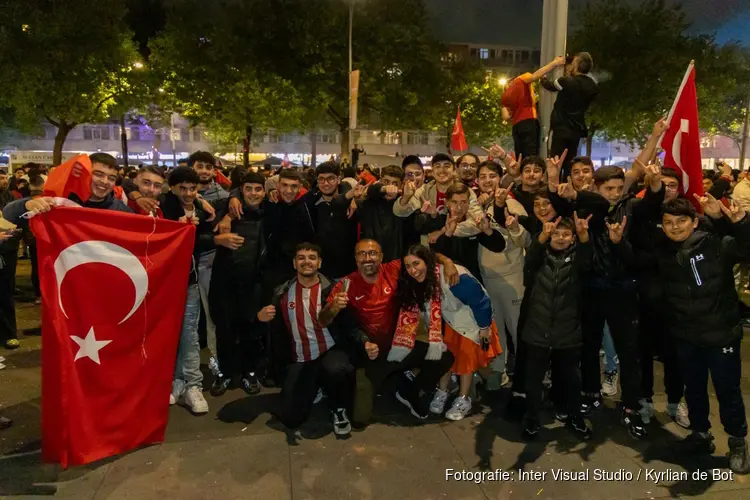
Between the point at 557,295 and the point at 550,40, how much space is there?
146 inches

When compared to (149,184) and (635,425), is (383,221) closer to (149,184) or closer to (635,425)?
(149,184)

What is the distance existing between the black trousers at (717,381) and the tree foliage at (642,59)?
63.1 ft

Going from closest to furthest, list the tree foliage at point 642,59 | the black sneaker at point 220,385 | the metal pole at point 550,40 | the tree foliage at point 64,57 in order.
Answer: the black sneaker at point 220,385 → the metal pole at point 550,40 → the tree foliage at point 64,57 → the tree foliage at point 642,59

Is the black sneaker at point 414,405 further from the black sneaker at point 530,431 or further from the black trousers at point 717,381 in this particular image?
the black trousers at point 717,381

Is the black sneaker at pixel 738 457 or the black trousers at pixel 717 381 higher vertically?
the black trousers at pixel 717 381

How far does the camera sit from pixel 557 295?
4309mm

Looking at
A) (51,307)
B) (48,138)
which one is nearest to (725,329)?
(51,307)

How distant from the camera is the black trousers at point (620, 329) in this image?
4410 millimetres

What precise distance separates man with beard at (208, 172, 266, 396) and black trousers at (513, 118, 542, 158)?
338 cm

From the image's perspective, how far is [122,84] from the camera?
21.6 m

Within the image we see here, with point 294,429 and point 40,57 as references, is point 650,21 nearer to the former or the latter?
point 40,57

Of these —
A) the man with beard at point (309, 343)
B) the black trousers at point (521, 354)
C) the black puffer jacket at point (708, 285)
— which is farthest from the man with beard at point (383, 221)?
the black puffer jacket at point (708, 285)

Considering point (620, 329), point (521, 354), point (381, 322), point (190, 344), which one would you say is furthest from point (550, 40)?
point (190, 344)

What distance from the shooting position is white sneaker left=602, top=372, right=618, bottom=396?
17.3ft
